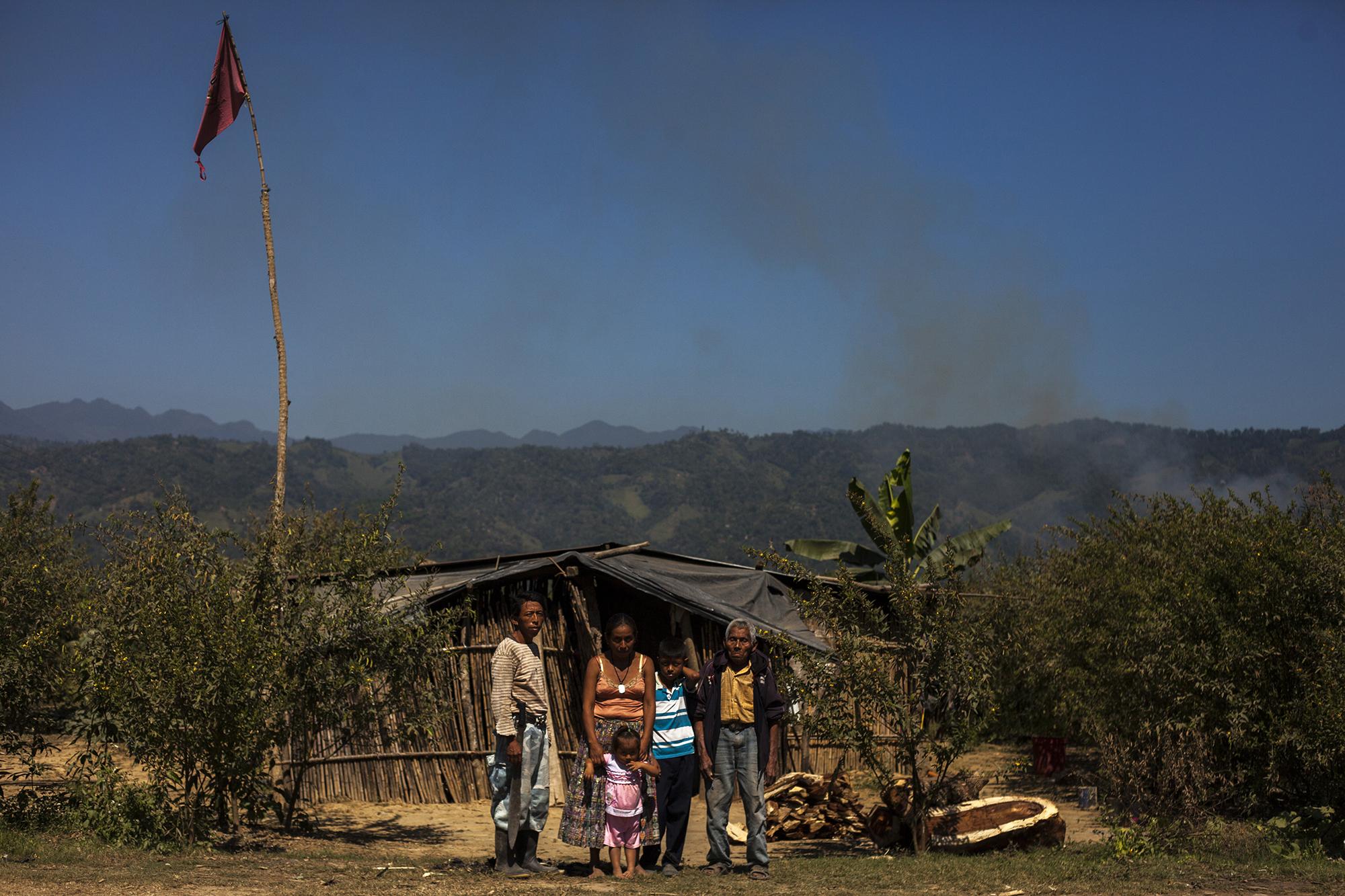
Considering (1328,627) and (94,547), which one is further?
(94,547)

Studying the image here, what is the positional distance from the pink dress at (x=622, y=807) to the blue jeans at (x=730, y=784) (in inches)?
20.4

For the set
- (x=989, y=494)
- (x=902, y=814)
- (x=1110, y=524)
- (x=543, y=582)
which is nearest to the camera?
(x=902, y=814)

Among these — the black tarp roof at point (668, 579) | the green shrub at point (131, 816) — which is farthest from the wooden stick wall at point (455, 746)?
the green shrub at point (131, 816)

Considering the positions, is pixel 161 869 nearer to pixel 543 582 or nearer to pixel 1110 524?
pixel 543 582

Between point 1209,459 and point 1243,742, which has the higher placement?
point 1209,459

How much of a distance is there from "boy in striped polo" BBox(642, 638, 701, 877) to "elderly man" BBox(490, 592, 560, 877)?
75 cm

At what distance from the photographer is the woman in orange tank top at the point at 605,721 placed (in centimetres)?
795

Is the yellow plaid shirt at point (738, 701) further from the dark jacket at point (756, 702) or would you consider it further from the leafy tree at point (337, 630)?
the leafy tree at point (337, 630)

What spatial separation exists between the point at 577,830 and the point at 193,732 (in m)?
2.72

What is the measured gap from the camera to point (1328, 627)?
9.38m

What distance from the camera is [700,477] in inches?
5773

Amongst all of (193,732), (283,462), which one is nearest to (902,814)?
(193,732)

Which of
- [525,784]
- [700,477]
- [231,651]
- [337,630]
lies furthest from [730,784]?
[700,477]

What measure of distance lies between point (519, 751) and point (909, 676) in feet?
9.38
